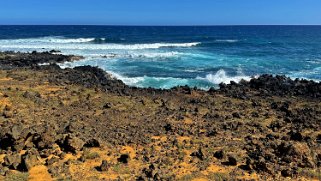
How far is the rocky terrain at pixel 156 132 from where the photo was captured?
11742 millimetres

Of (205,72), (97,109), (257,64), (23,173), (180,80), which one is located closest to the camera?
(23,173)

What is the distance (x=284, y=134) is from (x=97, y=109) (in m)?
8.50

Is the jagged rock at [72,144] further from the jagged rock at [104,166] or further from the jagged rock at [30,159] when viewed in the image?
the jagged rock at [104,166]

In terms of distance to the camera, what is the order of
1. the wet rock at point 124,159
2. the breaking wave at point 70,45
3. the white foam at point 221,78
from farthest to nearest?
1. the breaking wave at point 70,45
2. the white foam at point 221,78
3. the wet rock at point 124,159

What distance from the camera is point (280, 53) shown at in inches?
2064

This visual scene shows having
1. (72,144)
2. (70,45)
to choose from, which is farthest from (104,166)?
(70,45)

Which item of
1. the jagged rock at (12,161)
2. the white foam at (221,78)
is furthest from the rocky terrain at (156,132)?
the white foam at (221,78)

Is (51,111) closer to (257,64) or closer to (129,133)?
(129,133)

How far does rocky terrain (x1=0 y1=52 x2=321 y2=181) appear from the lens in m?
11.7

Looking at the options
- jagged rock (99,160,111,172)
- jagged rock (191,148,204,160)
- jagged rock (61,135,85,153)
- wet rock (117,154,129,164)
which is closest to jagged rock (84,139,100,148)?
jagged rock (61,135,85,153)

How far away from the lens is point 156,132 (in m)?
15.2

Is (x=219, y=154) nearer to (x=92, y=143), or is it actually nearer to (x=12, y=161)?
(x=92, y=143)

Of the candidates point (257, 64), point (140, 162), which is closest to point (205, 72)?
point (257, 64)

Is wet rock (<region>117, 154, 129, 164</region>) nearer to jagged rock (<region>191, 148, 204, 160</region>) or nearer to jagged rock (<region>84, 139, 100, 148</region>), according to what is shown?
jagged rock (<region>84, 139, 100, 148</region>)
